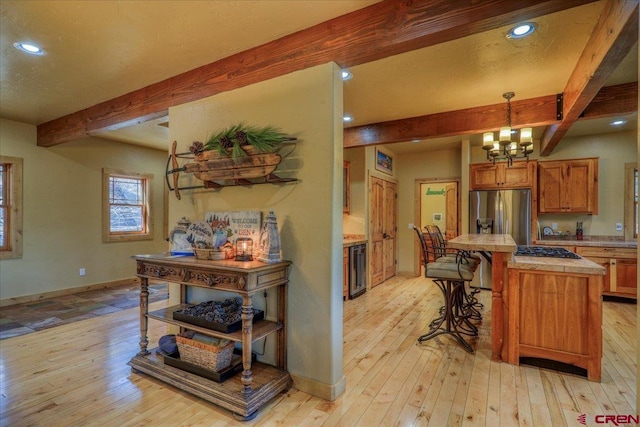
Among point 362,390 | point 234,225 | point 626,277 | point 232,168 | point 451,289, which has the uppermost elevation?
point 232,168

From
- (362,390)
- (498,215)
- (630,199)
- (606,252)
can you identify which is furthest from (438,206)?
(362,390)

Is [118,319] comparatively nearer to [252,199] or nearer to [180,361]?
[180,361]

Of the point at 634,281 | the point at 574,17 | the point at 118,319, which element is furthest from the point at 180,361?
the point at 634,281

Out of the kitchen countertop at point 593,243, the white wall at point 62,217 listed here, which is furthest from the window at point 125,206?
the kitchen countertop at point 593,243

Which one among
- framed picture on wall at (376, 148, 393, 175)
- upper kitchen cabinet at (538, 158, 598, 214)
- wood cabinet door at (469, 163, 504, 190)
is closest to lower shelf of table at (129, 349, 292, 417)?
framed picture on wall at (376, 148, 393, 175)

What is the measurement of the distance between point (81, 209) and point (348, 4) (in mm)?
5420

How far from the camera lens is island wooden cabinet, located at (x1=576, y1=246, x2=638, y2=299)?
4449 mm

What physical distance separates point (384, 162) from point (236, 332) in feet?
15.5

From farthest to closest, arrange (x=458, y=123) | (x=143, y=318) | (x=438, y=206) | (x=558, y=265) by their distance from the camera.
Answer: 1. (x=438, y=206)
2. (x=458, y=123)
3. (x=143, y=318)
4. (x=558, y=265)

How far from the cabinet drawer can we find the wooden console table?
192 inches

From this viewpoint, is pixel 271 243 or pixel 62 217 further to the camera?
pixel 62 217

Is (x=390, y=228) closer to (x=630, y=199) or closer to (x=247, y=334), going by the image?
(x=630, y=199)

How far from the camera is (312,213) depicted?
2.27 m

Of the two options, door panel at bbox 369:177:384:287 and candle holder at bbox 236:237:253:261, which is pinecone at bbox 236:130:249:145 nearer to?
candle holder at bbox 236:237:253:261
